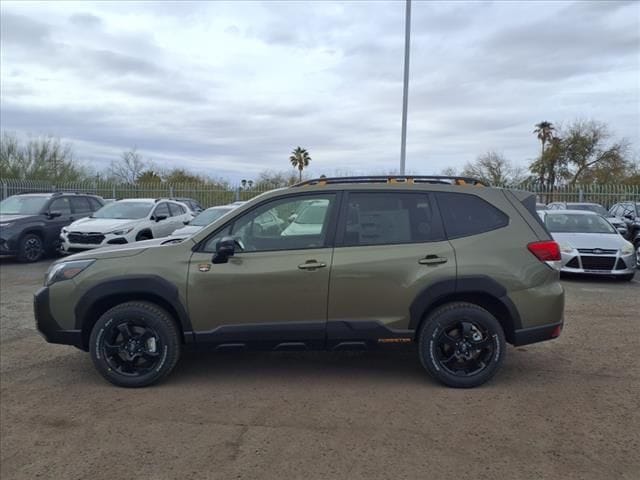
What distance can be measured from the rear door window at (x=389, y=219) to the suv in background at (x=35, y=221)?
35.7ft

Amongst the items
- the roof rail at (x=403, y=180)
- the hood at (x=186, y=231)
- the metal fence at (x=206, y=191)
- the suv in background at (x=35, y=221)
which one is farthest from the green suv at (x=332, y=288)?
the metal fence at (x=206, y=191)

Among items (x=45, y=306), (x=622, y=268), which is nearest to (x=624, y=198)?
(x=622, y=268)

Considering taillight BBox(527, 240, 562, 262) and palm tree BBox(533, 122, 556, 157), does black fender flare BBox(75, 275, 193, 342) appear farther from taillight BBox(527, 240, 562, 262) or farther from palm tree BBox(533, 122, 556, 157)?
palm tree BBox(533, 122, 556, 157)

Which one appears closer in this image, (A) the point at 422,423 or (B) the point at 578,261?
(A) the point at 422,423

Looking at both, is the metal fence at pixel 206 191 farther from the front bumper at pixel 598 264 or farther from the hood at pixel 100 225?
the front bumper at pixel 598 264

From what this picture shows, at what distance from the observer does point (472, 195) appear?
4625mm

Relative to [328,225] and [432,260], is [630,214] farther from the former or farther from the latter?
[328,225]

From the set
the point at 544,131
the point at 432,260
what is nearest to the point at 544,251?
the point at 432,260

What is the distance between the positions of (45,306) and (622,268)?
9819 millimetres

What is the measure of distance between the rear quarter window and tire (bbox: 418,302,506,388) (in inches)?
25.7

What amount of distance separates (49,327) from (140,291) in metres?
0.90

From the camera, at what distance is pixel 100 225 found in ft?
40.6

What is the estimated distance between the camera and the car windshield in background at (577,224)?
1095cm

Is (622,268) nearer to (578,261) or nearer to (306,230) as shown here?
(578,261)
